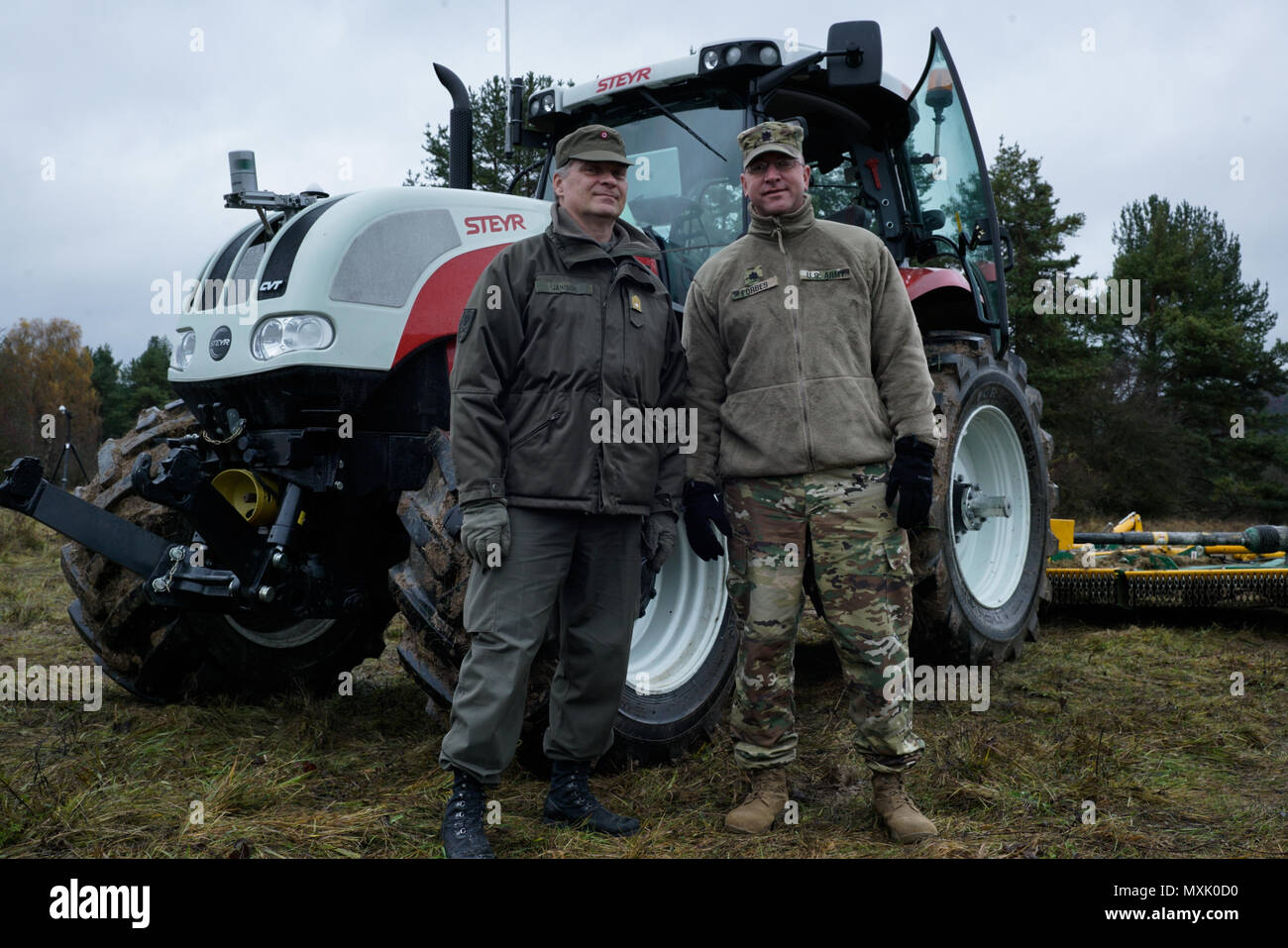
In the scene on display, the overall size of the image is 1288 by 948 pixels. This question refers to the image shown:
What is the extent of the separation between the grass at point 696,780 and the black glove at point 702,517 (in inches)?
30.9

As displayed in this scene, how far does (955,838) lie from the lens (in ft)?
9.97

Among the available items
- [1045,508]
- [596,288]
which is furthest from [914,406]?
[1045,508]

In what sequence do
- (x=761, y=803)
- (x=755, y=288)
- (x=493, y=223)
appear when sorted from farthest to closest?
1. (x=493, y=223)
2. (x=755, y=288)
3. (x=761, y=803)

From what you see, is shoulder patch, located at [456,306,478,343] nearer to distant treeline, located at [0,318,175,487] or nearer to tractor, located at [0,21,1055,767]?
tractor, located at [0,21,1055,767]

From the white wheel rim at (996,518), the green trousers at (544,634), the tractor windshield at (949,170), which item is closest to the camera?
the green trousers at (544,634)

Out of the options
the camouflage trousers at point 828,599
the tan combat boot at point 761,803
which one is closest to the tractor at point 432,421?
the camouflage trousers at point 828,599

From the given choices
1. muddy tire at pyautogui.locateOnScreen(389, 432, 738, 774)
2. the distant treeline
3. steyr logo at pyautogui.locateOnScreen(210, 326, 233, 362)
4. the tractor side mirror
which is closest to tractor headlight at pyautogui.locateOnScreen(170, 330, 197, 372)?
steyr logo at pyautogui.locateOnScreen(210, 326, 233, 362)

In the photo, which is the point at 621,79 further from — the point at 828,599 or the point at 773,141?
the point at 828,599

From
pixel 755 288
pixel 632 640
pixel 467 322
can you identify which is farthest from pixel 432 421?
pixel 755 288

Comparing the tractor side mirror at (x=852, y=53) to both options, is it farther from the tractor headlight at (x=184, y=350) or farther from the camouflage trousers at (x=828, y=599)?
the tractor headlight at (x=184, y=350)

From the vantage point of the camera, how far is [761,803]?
3.21 metres

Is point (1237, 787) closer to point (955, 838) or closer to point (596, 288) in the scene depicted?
point (955, 838)

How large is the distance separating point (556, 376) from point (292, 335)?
38.0 inches

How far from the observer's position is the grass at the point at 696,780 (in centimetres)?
295
